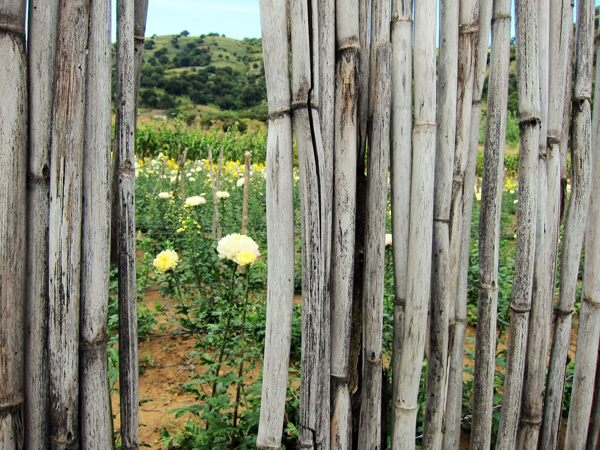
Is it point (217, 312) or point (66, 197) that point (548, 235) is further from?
point (217, 312)

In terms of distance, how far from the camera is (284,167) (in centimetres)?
93

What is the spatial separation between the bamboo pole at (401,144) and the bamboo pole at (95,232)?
692 mm

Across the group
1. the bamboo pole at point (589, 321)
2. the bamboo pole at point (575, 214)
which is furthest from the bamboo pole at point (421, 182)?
the bamboo pole at point (589, 321)

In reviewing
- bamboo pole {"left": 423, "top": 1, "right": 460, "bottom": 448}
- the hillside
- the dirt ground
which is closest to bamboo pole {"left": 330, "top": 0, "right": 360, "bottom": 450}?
bamboo pole {"left": 423, "top": 1, "right": 460, "bottom": 448}

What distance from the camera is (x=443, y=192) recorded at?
111 centimetres

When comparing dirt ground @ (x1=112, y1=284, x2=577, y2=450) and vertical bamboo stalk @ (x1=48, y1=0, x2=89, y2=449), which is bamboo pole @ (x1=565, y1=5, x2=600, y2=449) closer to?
dirt ground @ (x1=112, y1=284, x2=577, y2=450)

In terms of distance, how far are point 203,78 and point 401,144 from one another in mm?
70736

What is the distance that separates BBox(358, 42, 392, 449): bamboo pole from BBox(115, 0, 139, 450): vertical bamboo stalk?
589 millimetres

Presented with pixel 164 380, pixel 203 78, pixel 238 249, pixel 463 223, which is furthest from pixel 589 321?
pixel 203 78

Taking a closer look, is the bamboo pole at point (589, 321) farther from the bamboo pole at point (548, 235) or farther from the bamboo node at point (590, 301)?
the bamboo pole at point (548, 235)

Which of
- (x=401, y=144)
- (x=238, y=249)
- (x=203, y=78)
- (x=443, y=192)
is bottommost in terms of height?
(x=238, y=249)

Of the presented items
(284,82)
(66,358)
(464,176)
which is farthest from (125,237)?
(464,176)

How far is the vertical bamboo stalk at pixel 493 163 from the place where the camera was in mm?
1174

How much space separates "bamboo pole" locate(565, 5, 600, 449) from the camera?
1.38 metres
